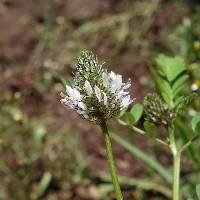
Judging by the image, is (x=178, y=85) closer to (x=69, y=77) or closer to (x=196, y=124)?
(x=196, y=124)

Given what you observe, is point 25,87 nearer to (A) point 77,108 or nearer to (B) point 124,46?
(B) point 124,46

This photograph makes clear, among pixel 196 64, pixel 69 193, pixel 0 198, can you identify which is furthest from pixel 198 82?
pixel 0 198

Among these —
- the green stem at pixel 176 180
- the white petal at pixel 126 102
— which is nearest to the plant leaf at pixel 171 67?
the green stem at pixel 176 180


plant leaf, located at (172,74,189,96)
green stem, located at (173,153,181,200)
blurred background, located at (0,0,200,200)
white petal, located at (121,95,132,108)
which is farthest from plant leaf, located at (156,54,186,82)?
blurred background, located at (0,0,200,200)

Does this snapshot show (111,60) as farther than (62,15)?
No

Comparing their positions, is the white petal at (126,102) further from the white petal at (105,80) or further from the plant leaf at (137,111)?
the plant leaf at (137,111)

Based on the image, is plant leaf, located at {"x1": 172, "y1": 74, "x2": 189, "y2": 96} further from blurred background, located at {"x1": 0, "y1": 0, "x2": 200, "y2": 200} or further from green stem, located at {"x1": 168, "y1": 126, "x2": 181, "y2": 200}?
blurred background, located at {"x1": 0, "y1": 0, "x2": 200, "y2": 200}
